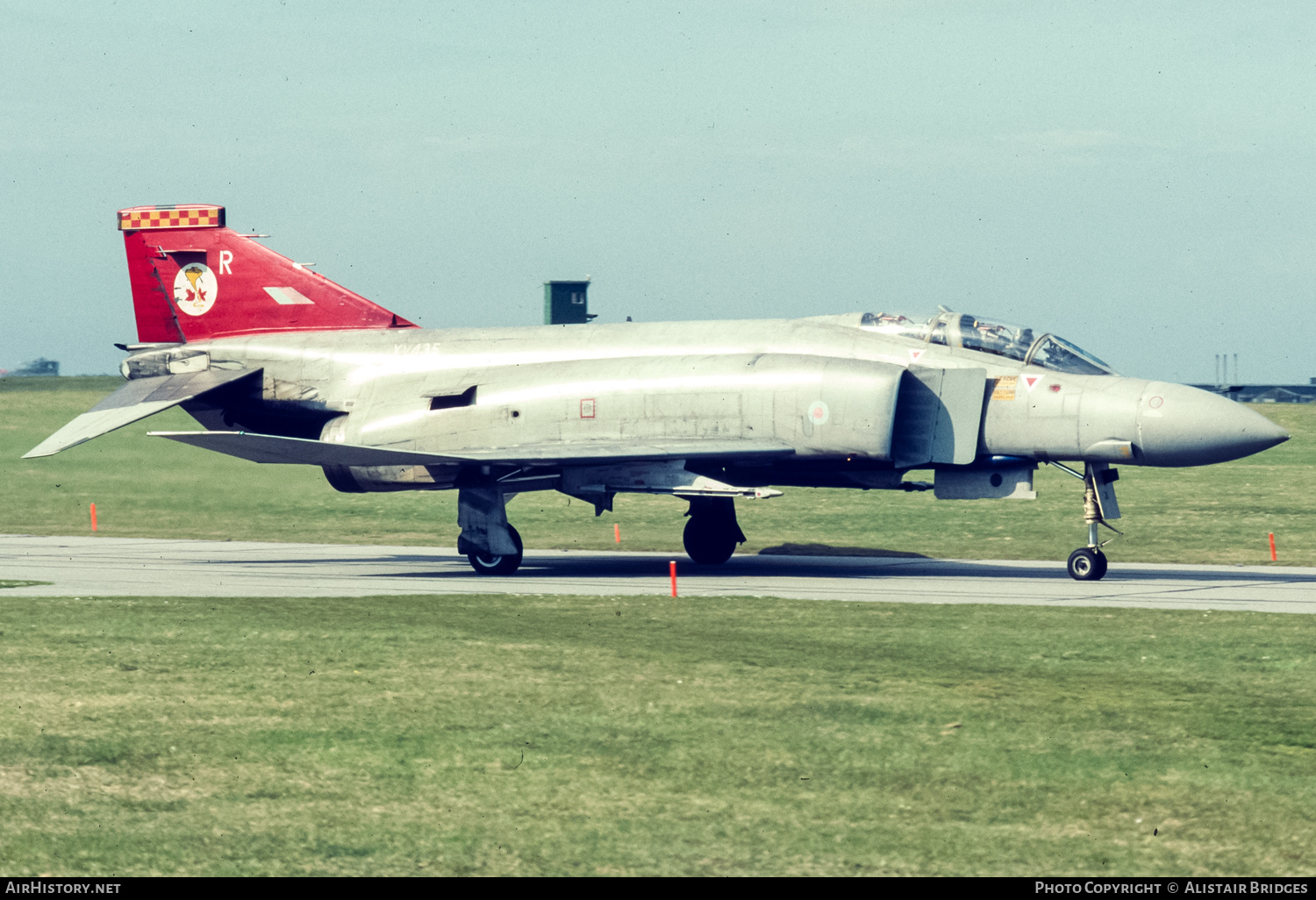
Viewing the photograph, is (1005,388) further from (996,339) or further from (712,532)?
(712,532)

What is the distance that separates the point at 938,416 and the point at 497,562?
677cm

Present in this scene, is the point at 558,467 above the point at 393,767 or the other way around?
above

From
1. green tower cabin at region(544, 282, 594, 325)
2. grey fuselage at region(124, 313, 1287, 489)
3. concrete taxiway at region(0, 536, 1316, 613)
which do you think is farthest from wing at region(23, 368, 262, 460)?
green tower cabin at region(544, 282, 594, 325)

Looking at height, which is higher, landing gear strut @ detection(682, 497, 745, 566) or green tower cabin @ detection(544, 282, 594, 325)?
green tower cabin @ detection(544, 282, 594, 325)

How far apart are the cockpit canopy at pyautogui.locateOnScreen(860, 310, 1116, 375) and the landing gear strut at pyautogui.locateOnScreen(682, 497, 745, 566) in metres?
4.00

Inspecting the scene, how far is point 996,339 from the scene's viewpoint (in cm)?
1975

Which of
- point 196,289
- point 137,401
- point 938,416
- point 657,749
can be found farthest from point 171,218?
point 657,749

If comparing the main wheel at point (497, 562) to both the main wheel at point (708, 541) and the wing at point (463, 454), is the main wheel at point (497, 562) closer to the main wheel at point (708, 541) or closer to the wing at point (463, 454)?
the wing at point (463, 454)

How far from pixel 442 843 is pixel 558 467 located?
14139mm

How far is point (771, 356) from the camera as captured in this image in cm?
2025

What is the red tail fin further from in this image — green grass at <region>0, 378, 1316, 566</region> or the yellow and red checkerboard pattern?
green grass at <region>0, 378, 1316, 566</region>

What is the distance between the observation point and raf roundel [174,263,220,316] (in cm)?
2442
